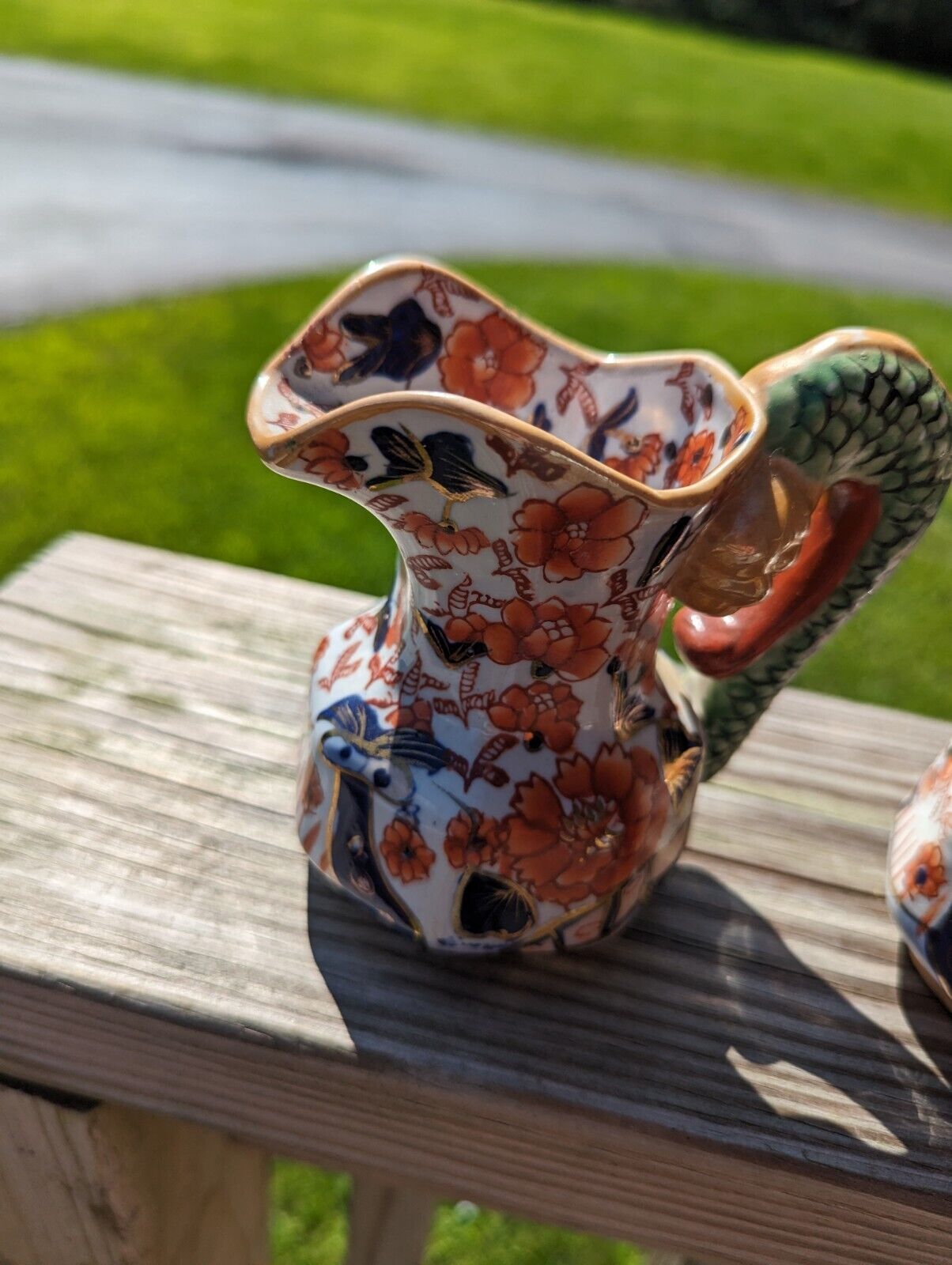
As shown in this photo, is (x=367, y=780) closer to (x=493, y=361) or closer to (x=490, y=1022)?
(x=490, y=1022)

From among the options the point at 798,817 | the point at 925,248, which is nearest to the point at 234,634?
the point at 798,817

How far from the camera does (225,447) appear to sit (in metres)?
2.51

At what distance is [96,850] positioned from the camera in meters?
0.73

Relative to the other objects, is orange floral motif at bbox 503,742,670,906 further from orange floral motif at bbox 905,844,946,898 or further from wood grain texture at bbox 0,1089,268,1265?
wood grain texture at bbox 0,1089,268,1265

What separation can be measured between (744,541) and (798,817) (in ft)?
1.13

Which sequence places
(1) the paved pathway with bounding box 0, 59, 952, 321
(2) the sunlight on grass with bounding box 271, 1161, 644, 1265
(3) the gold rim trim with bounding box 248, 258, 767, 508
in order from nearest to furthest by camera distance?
(3) the gold rim trim with bounding box 248, 258, 767, 508 < (2) the sunlight on grass with bounding box 271, 1161, 644, 1265 < (1) the paved pathway with bounding box 0, 59, 952, 321

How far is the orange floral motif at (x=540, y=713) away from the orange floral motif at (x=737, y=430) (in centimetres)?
15

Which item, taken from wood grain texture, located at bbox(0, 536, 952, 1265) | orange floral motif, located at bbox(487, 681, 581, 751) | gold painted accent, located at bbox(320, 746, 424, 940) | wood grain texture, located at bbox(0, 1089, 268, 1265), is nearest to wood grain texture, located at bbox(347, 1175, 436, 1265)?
wood grain texture, located at bbox(0, 1089, 268, 1265)

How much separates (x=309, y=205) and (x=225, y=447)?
5.58 feet

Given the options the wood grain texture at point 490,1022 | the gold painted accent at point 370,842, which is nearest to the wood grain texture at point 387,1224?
the wood grain texture at point 490,1022

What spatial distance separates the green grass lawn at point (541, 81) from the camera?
17.3ft

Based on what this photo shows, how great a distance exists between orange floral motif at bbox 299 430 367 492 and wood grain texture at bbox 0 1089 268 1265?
0.42 m

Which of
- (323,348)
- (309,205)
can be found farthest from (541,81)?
(323,348)

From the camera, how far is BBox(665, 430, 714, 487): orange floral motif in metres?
0.64
